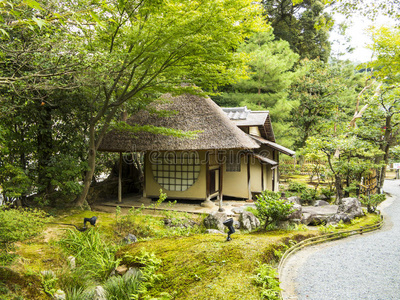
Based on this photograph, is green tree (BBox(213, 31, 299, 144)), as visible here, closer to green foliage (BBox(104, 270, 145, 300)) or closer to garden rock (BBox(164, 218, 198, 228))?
garden rock (BBox(164, 218, 198, 228))

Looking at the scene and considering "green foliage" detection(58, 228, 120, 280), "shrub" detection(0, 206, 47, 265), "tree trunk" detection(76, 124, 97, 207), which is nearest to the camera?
"shrub" detection(0, 206, 47, 265)

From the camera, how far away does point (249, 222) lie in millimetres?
7512

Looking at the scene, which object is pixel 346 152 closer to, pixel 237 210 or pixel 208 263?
pixel 237 210

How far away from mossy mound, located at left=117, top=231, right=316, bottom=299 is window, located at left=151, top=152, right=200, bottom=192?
6.26 metres

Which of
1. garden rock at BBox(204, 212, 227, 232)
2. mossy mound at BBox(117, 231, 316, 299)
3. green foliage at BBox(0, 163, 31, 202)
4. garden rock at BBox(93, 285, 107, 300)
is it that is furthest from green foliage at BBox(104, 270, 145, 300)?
green foliage at BBox(0, 163, 31, 202)

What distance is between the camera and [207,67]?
7508 millimetres

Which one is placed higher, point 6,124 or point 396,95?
point 396,95

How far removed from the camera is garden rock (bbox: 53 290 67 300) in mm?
3748

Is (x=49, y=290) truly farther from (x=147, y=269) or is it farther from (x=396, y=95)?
(x=396, y=95)

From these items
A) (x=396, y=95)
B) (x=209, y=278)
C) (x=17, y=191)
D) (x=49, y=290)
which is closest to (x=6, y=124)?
(x=17, y=191)

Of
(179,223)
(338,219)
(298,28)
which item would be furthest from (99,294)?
(298,28)

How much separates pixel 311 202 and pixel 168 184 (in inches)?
257

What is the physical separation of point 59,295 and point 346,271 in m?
4.35

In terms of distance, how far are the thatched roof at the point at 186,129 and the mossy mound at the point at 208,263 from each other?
5.33 meters
